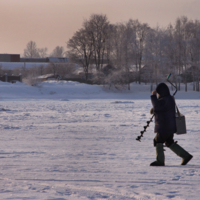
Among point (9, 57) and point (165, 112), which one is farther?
point (9, 57)

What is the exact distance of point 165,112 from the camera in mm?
4961

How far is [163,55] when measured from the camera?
1720 inches

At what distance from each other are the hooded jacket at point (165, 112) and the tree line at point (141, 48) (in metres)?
35.5

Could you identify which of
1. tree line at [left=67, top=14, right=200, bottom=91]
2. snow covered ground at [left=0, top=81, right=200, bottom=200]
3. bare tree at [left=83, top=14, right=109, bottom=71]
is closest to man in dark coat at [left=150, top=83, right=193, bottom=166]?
snow covered ground at [left=0, top=81, right=200, bottom=200]

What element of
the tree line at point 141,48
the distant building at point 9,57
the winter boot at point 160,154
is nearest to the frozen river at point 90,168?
the winter boot at point 160,154

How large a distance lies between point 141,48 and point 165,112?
1626 inches

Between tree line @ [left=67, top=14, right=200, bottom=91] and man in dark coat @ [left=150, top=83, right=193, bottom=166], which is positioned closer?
man in dark coat @ [left=150, top=83, right=193, bottom=166]

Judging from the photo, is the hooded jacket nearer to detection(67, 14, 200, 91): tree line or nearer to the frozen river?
the frozen river

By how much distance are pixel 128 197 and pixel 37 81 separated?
34.4 meters

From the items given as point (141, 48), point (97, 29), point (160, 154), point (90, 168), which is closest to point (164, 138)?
point (160, 154)

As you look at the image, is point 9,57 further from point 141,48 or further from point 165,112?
point 165,112

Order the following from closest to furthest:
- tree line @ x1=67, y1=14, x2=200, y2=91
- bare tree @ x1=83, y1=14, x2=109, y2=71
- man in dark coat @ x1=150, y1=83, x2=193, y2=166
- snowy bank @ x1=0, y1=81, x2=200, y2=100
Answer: man in dark coat @ x1=150, y1=83, x2=193, y2=166 → snowy bank @ x1=0, y1=81, x2=200, y2=100 → tree line @ x1=67, y1=14, x2=200, y2=91 → bare tree @ x1=83, y1=14, x2=109, y2=71

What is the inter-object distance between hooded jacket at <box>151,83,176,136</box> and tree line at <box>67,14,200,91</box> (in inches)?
1397

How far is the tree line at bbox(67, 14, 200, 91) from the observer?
140 ft
